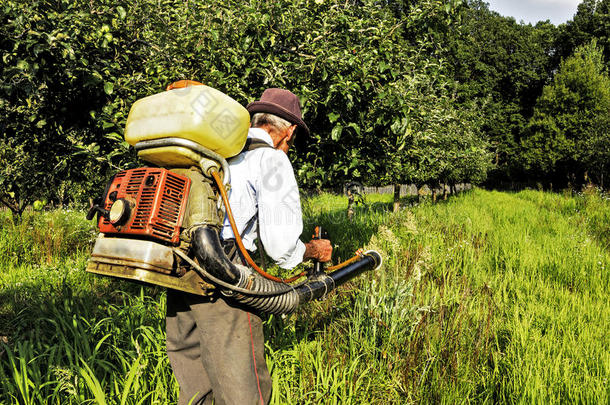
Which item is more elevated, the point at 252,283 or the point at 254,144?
the point at 254,144

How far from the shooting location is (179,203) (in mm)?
1686

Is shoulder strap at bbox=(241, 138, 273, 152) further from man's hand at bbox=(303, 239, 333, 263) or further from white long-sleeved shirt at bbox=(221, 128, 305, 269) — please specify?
man's hand at bbox=(303, 239, 333, 263)

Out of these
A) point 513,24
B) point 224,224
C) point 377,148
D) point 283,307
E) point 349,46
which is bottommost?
point 283,307

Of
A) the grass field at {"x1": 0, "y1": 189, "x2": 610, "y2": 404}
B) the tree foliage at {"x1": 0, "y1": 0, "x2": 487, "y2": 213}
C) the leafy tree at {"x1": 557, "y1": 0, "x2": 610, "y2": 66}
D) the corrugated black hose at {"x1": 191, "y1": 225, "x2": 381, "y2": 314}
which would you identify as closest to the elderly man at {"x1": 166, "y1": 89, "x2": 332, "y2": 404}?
the corrugated black hose at {"x1": 191, "y1": 225, "x2": 381, "y2": 314}

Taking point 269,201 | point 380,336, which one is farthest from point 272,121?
point 380,336

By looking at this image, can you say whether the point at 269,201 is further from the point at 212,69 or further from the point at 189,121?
the point at 212,69

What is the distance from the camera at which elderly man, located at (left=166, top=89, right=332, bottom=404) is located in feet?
6.24

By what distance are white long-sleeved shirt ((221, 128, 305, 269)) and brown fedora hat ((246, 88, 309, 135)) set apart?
1.00 ft

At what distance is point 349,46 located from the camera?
10.5 feet

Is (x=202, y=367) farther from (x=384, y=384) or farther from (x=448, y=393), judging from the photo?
(x=448, y=393)

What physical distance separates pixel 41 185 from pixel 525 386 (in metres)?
4.83

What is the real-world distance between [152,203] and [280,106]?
981 millimetres

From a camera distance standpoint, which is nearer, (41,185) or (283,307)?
(283,307)

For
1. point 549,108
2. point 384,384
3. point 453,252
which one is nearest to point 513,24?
point 549,108
